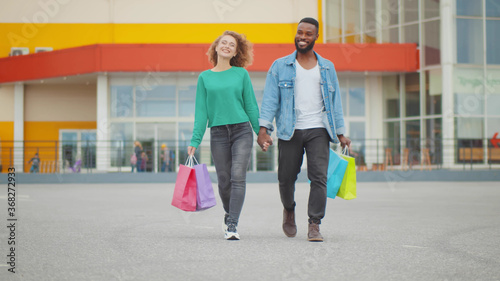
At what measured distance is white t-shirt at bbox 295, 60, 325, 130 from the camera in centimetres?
555

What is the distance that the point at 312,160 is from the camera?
5.55 m

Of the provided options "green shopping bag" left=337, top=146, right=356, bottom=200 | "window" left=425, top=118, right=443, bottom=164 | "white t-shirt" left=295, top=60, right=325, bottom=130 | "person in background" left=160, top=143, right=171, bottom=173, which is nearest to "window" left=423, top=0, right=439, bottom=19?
"window" left=425, top=118, right=443, bottom=164

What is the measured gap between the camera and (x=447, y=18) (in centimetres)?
2259

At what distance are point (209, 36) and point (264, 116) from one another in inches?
922

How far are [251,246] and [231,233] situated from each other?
1.35ft

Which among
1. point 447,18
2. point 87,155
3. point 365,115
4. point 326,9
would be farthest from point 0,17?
point 447,18

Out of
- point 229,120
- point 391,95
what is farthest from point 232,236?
point 391,95

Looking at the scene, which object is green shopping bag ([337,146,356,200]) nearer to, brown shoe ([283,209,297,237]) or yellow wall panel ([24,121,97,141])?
brown shoe ([283,209,297,237])

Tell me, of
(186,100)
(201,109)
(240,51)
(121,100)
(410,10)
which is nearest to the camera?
(201,109)

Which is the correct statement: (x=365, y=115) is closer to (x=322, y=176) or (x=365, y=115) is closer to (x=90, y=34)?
(x=90, y=34)

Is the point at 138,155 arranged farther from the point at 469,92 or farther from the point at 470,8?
the point at 470,8

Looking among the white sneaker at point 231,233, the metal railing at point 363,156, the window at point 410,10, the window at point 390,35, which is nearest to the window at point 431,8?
the window at point 410,10

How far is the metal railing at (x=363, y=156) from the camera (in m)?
20.9

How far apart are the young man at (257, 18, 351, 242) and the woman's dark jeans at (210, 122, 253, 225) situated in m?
0.20
